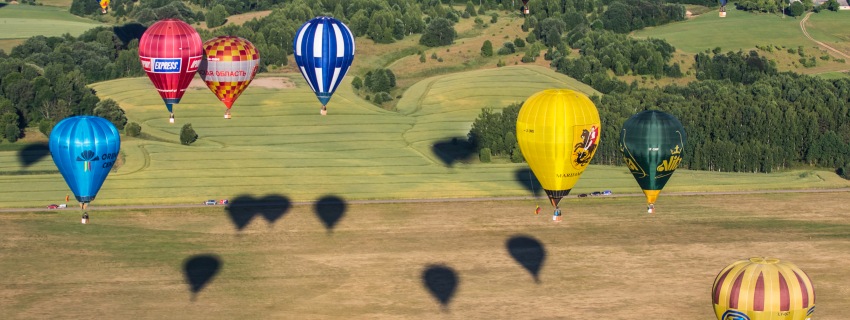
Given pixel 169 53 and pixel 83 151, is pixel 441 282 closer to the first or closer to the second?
pixel 83 151

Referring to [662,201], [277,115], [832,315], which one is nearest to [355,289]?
[832,315]

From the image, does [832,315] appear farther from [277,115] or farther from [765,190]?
[277,115]

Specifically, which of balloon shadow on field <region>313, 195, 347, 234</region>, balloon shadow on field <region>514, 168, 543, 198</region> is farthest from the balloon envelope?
balloon shadow on field <region>514, 168, 543, 198</region>

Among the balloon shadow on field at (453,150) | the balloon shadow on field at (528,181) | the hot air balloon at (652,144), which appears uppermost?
the hot air balloon at (652,144)

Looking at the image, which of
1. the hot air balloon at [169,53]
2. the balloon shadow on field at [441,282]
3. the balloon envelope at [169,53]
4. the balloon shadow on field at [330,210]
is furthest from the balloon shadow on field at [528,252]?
the balloon envelope at [169,53]

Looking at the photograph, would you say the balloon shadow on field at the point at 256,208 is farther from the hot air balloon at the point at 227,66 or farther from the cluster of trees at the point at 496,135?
the cluster of trees at the point at 496,135

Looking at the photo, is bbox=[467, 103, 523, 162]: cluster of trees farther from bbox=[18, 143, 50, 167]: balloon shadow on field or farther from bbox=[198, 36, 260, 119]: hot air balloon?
bbox=[18, 143, 50, 167]: balloon shadow on field
